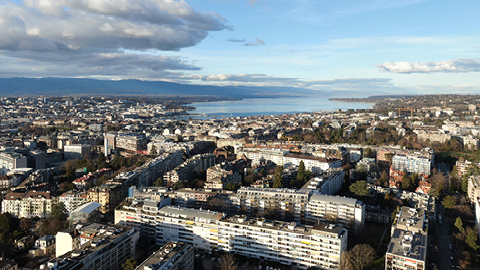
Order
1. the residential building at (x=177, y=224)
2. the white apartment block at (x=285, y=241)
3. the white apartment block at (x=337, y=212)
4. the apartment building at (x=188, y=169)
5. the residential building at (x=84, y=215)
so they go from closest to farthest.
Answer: the white apartment block at (x=285, y=241) → the residential building at (x=177, y=224) → the white apartment block at (x=337, y=212) → the residential building at (x=84, y=215) → the apartment building at (x=188, y=169)

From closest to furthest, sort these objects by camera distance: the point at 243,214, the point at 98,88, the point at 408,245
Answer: the point at 408,245
the point at 243,214
the point at 98,88

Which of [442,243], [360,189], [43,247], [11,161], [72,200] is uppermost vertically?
[360,189]

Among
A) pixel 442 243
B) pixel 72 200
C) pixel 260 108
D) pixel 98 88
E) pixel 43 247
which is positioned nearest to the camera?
pixel 43 247

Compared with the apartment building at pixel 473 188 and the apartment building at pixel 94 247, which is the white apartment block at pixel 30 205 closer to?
the apartment building at pixel 94 247

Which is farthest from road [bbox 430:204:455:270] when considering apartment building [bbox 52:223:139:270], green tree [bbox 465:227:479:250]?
Answer: apartment building [bbox 52:223:139:270]

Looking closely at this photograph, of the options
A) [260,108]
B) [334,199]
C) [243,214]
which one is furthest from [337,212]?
[260,108]

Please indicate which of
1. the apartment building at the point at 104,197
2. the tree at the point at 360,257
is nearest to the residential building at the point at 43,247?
the apartment building at the point at 104,197

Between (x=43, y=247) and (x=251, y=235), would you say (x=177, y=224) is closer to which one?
(x=251, y=235)
